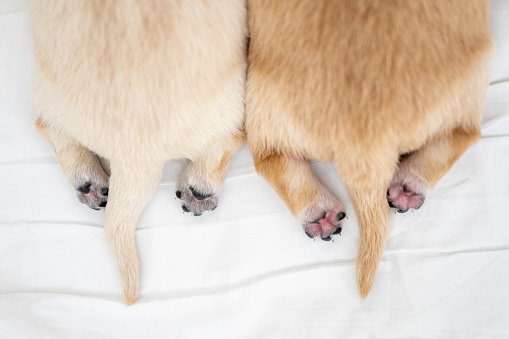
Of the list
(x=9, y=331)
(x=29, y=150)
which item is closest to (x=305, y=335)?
(x=9, y=331)

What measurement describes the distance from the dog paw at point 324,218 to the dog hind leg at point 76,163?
855 mm

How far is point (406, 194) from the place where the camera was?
72.3 inches

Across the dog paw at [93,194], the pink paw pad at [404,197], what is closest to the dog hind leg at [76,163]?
the dog paw at [93,194]

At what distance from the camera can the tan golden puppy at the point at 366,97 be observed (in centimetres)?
157

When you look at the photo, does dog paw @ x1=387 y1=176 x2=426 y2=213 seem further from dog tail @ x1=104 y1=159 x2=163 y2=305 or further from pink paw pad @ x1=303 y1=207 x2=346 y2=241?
dog tail @ x1=104 y1=159 x2=163 y2=305

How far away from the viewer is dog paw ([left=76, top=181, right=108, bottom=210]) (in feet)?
6.63

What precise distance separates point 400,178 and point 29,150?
5.28 feet

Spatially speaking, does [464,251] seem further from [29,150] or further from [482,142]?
→ [29,150]

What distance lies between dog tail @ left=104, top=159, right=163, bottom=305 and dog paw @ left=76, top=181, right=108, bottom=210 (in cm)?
10

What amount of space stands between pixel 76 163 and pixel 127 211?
0.31 meters

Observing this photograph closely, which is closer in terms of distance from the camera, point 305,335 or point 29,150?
point 305,335

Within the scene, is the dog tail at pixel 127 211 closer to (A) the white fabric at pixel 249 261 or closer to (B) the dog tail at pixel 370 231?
(A) the white fabric at pixel 249 261

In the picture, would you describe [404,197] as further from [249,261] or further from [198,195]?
[198,195]

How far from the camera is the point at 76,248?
2.11m
